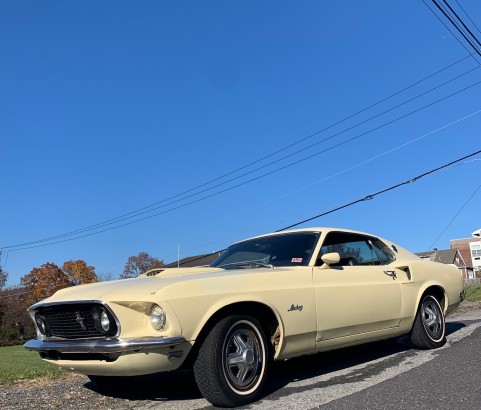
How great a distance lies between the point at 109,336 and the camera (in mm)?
3885

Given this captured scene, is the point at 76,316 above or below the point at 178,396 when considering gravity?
above

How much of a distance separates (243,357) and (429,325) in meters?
3.17

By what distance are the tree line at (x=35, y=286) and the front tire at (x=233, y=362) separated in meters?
45.6

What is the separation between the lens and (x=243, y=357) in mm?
4164

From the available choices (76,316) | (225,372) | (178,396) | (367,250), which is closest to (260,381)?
(225,372)

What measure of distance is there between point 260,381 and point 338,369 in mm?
1396

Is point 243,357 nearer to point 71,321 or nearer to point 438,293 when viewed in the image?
point 71,321

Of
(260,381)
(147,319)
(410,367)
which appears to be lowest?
(410,367)

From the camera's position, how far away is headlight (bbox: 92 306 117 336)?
388 cm

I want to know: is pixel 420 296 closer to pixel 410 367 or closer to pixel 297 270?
pixel 410 367

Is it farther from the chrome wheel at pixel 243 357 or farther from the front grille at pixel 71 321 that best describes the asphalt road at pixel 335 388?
the front grille at pixel 71 321

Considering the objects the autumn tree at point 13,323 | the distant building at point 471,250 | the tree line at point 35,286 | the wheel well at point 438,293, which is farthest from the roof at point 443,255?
the wheel well at point 438,293

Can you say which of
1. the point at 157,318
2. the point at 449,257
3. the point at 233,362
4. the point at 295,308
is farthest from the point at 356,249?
the point at 449,257

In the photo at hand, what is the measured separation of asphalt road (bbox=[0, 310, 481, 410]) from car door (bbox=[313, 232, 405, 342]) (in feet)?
1.55
